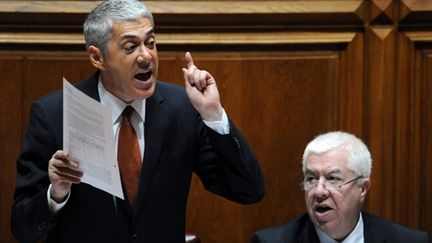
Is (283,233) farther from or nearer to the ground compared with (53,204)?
→ nearer to the ground

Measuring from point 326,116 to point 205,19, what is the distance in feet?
1.19

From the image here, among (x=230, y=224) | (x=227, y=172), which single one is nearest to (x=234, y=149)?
(x=227, y=172)

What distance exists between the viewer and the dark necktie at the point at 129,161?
5.38 feet

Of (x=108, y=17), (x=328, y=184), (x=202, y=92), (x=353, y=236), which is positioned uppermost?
(x=108, y=17)

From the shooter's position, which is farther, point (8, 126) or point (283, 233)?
point (8, 126)

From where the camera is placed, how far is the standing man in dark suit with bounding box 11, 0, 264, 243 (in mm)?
1606

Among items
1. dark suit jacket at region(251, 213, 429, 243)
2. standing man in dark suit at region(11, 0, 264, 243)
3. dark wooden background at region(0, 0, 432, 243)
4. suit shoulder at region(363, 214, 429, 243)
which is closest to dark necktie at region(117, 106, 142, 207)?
standing man in dark suit at region(11, 0, 264, 243)

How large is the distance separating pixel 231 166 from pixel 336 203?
1.06ft

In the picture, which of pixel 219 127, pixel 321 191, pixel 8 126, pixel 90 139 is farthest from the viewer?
pixel 8 126

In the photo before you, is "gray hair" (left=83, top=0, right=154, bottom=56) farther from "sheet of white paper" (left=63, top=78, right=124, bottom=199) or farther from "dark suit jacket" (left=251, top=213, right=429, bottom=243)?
"dark suit jacket" (left=251, top=213, right=429, bottom=243)

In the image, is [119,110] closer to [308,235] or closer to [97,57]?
[97,57]

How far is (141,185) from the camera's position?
5.35 feet

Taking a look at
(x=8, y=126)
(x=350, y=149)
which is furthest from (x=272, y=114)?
(x=8, y=126)

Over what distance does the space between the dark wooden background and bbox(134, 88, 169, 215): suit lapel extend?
0.60 metres
